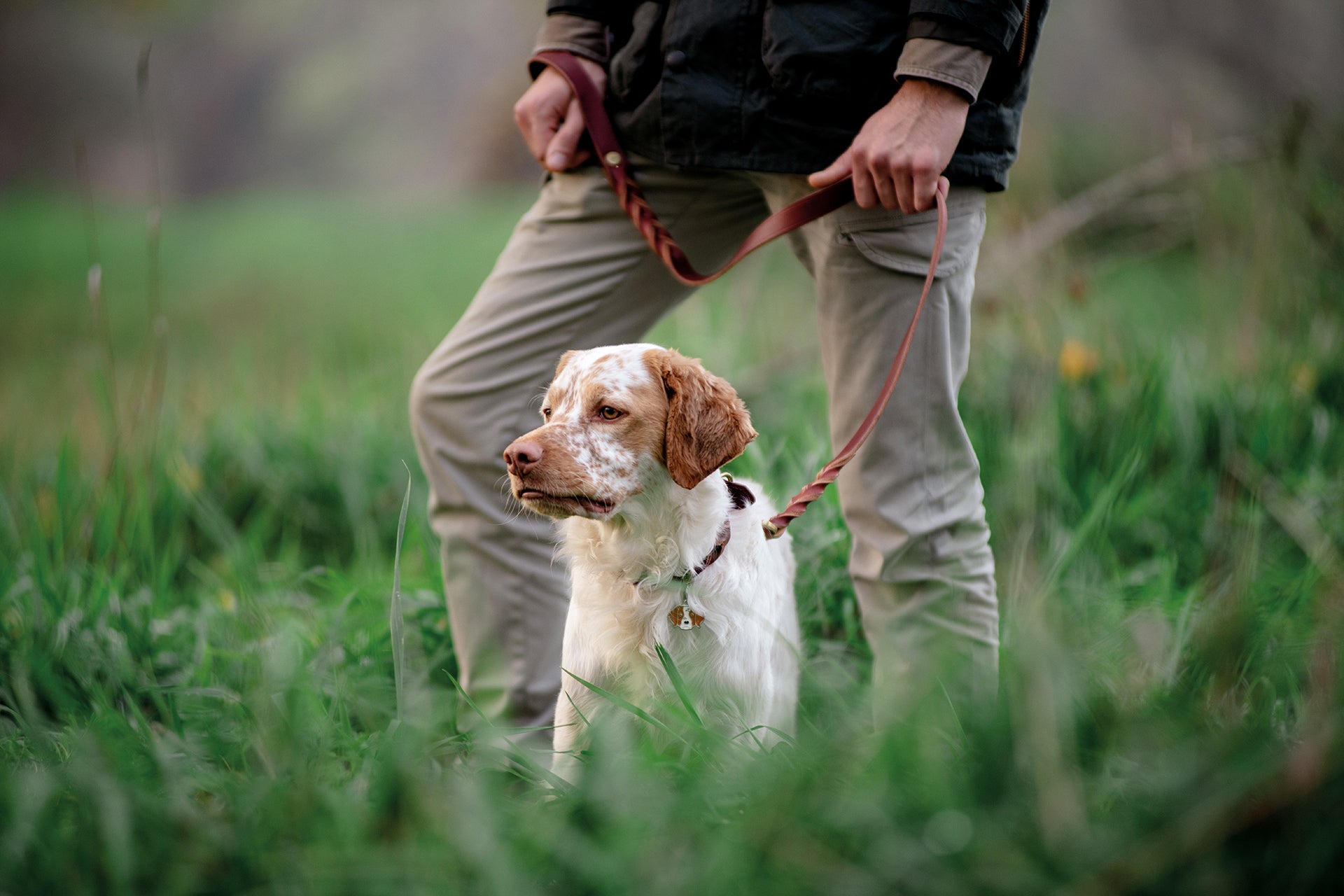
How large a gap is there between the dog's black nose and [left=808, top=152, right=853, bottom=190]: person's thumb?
77 centimetres

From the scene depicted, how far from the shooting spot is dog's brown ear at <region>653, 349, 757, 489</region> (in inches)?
79.4

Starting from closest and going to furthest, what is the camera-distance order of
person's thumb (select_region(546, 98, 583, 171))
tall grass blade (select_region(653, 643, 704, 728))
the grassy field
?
the grassy field → tall grass blade (select_region(653, 643, 704, 728)) → person's thumb (select_region(546, 98, 583, 171))

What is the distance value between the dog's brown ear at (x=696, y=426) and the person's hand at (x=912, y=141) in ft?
1.71

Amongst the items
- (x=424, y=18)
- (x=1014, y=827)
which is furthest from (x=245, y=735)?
(x=424, y=18)

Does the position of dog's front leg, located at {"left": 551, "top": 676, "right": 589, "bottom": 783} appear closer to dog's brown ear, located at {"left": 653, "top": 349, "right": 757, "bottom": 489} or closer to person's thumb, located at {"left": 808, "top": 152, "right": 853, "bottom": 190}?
dog's brown ear, located at {"left": 653, "top": 349, "right": 757, "bottom": 489}

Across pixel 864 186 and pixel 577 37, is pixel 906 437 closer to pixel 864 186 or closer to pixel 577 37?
pixel 864 186

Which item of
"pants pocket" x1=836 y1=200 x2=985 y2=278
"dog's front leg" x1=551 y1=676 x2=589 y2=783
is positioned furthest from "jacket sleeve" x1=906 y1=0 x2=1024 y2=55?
"dog's front leg" x1=551 y1=676 x2=589 y2=783

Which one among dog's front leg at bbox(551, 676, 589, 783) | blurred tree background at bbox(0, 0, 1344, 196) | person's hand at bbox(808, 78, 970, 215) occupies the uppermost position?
blurred tree background at bbox(0, 0, 1344, 196)

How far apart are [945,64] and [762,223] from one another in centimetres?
50

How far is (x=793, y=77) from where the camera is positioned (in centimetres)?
196

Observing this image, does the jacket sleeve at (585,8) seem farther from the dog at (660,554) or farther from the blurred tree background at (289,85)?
the blurred tree background at (289,85)

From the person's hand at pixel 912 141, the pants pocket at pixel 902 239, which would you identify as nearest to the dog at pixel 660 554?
the pants pocket at pixel 902 239

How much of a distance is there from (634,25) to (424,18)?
37.0 ft

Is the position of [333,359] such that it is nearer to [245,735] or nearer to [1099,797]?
[245,735]
